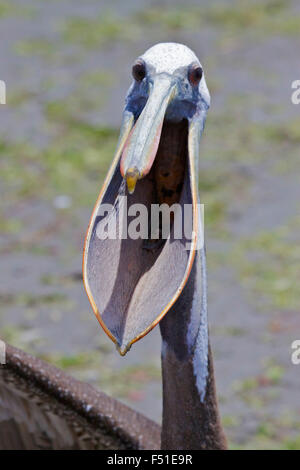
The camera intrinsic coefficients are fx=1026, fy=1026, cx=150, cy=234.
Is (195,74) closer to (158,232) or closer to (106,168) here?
(158,232)

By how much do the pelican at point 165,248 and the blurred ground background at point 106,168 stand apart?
53.1 inches

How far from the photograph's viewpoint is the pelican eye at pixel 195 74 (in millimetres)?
3000

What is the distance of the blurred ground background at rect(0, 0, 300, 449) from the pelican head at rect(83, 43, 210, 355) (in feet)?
6.43

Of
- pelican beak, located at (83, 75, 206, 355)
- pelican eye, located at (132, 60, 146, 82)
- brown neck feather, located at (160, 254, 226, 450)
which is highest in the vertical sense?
pelican eye, located at (132, 60, 146, 82)

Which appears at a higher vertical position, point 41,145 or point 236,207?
point 41,145

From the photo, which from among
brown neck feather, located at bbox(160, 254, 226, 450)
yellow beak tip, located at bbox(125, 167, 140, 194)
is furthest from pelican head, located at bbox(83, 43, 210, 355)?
brown neck feather, located at bbox(160, 254, 226, 450)

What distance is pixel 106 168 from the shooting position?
7.28 metres

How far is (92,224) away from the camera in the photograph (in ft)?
9.10

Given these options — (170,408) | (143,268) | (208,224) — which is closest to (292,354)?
(208,224)

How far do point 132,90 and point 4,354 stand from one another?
1382 millimetres

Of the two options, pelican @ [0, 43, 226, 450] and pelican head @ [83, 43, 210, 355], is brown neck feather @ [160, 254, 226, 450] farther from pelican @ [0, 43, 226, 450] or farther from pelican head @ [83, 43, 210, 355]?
pelican head @ [83, 43, 210, 355]

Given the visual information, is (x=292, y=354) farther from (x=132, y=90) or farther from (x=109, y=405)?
(x=132, y=90)

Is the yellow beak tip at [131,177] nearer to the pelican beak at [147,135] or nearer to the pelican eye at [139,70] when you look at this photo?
the pelican beak at [147,135]

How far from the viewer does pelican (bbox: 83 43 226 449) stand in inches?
109
